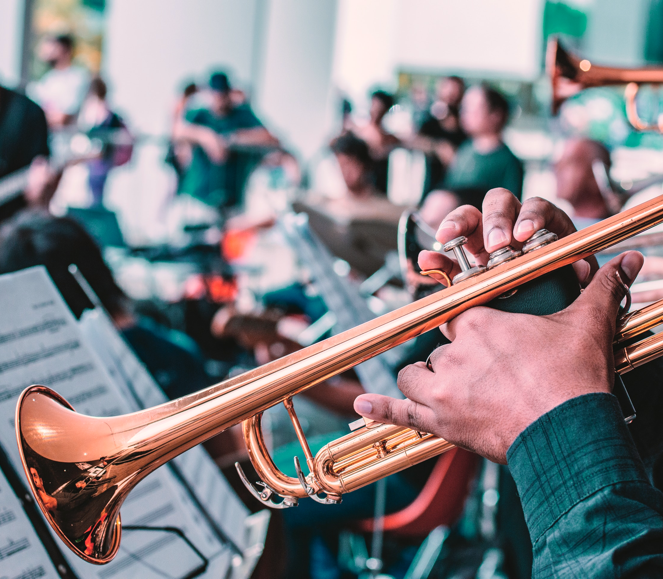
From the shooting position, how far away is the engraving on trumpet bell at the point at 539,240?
2.43ft

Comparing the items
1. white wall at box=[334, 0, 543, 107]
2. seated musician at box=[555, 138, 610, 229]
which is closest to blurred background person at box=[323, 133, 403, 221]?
seated musician at box=[555, 138, 610, 229]

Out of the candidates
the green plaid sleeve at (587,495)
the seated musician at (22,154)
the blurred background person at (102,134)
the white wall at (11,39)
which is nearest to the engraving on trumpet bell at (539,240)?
the green plaid sleeve at (587,495)

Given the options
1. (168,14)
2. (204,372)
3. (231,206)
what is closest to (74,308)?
(204,372)

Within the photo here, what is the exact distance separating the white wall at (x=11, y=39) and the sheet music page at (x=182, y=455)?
4722 millimetres

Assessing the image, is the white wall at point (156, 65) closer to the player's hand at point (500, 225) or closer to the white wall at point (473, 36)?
the white wall at point (473, 36)

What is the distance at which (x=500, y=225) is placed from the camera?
0.76 metres

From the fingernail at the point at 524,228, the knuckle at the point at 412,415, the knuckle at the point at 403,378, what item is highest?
the fingernail at the point at 524,228

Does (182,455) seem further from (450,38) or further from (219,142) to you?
(450,38)

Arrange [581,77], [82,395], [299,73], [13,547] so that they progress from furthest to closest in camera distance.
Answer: [299,73] → [581,77] → [82,395] → [13,547]

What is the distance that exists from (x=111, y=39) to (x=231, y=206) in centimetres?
250

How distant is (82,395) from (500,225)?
69cm

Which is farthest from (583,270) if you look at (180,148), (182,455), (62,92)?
(62,92)

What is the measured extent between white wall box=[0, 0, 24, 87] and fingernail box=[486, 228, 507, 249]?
5295mm

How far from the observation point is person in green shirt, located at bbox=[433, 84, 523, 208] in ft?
10.8
